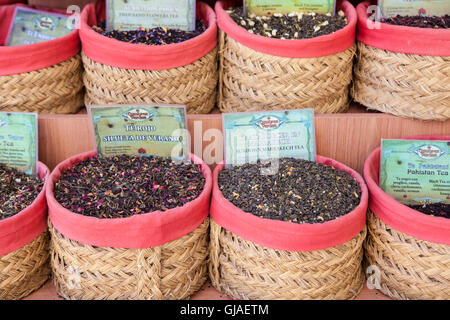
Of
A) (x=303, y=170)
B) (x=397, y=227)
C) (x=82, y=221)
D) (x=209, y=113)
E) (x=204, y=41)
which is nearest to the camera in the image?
(x=82, y=221)

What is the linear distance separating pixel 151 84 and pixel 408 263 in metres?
0.85

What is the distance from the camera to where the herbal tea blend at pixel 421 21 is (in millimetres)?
1624

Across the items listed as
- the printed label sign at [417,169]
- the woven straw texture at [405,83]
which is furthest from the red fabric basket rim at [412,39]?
the printed label sign at [417,169]

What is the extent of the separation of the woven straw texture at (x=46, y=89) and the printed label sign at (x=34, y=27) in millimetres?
165

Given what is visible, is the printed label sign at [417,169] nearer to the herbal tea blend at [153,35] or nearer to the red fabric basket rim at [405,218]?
the red fabric basket rim at [405,218]

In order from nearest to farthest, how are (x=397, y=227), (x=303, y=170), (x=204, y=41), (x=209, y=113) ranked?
(x=397, y=227) < (x=303, y=170) < (x=204, y=41) < (x=209, y=113)

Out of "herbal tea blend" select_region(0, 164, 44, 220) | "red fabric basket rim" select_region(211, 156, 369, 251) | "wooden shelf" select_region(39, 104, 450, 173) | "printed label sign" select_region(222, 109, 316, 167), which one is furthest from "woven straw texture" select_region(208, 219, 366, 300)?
"herbal tea blend" select_region(0, 164, 44, 220)

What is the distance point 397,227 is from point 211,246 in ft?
1.60

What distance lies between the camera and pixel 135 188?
145cm

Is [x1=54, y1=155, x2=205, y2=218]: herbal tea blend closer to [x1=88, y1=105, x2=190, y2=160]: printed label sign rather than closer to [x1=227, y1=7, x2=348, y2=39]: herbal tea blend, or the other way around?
[x1=88, y1=105, x2=190, y2=160]: printed label sign

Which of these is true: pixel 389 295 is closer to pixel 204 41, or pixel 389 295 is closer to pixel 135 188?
pixel 135 188

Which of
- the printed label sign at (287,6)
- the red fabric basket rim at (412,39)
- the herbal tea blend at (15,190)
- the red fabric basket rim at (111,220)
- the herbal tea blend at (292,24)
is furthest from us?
the printed label sign at (287,6)

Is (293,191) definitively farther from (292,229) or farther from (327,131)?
(327,131)

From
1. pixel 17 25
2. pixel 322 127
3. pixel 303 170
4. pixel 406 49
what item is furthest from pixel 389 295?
pixel 17 25
